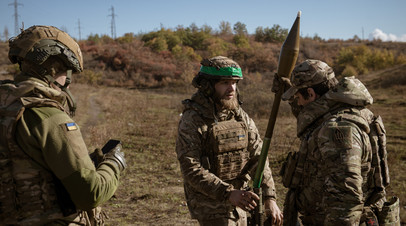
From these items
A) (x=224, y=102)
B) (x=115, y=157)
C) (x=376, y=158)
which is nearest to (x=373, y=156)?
(x=376, y=158)

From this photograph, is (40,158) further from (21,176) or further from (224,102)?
(224,102)

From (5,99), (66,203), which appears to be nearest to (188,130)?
(66,203)

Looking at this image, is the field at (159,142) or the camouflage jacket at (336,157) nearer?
the camouflage jacket at (336,157)

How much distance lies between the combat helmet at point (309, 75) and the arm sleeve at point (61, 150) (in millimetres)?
1779

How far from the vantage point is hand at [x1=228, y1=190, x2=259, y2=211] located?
9.34 ft

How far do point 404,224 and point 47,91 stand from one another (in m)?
5.58

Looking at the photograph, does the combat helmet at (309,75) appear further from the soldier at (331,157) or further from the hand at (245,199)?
the hand at (245,199)

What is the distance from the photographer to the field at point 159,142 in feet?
21.2

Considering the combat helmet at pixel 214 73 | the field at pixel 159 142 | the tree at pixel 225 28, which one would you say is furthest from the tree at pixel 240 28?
the combat helmet at pixel 214 73

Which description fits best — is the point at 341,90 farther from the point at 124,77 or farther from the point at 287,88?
the point at 124,77

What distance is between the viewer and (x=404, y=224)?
18.0 feet

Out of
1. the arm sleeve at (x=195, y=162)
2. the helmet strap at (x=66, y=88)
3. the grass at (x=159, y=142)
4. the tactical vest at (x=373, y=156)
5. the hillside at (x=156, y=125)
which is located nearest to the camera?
the helmet strap at (x=66, y=88)

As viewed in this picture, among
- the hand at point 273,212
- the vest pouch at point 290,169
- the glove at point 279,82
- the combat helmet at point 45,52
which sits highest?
the combat helmet at point 45,52

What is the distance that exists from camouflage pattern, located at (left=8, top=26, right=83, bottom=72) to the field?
410 cm
